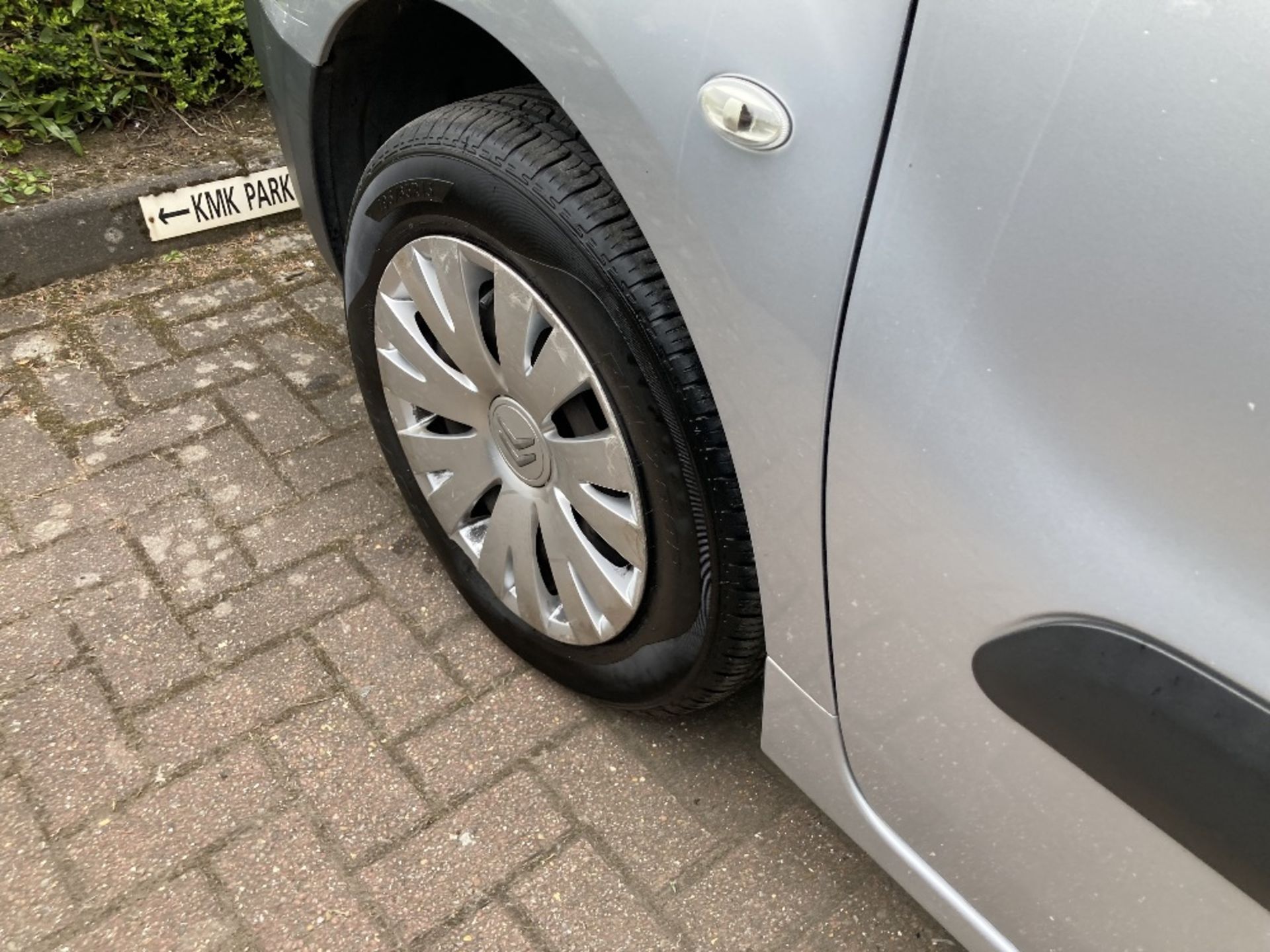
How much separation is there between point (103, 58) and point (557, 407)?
233cm

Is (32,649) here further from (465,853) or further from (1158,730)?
(1158,730)

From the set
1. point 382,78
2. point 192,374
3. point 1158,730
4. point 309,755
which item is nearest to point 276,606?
point 309,755

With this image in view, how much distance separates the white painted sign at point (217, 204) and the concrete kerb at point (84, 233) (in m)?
0.02

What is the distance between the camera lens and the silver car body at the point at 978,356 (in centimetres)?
73

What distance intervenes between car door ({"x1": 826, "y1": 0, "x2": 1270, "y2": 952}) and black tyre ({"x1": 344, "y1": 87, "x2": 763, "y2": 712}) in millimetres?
290

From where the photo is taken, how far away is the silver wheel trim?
1.39 metres

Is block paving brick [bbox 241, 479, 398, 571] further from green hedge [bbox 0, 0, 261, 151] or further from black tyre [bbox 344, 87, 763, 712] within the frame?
green hedge [bbox 0, 0, 261, 151]

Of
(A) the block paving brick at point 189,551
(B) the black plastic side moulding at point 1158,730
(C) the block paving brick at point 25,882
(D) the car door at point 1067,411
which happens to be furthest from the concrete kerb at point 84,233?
(B) the black plastic side moulding at point 1158,730

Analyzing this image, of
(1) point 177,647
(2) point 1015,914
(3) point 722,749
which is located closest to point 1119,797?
(2) point 1015,914

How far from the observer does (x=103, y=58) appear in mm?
2885

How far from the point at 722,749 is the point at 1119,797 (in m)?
0.90

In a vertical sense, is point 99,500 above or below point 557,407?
below

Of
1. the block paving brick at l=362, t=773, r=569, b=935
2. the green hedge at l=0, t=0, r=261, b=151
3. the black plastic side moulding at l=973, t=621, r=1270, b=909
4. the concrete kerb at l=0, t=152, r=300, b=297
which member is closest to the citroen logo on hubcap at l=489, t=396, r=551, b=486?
the block paving brick at l=362, t=773, r=569, b=935

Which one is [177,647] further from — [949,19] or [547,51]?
[949,19]
